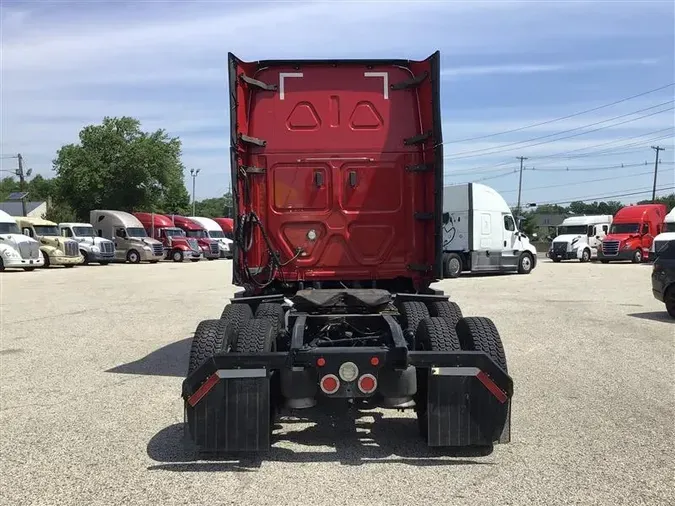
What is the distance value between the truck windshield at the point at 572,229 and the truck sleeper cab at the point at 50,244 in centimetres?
2994

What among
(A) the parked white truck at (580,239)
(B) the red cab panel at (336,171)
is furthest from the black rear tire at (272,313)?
(A) the parked white truck at (580,239)

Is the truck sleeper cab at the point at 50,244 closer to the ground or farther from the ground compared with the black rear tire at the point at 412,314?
closer to the ground

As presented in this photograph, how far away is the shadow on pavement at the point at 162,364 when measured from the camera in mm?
7812

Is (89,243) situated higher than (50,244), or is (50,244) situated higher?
(50,244)

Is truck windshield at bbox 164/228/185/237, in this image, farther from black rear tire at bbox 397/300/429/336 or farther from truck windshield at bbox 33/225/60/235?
black rear tire at bbox 397/300/429/336

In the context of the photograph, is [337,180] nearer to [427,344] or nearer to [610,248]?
[427,344]

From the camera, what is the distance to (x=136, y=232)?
41.5 meters

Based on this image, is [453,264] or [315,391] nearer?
[315,391]

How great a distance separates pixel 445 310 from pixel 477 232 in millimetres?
19367

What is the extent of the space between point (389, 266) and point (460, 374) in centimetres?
270

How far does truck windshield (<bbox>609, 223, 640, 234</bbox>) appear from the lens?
37938 millimetres

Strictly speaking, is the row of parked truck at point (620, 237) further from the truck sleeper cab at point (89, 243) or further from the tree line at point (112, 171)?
the truck sleeper cab at point (89, 243)

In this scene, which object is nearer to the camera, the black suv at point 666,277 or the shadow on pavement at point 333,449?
the shadow on pavement at point 333,449

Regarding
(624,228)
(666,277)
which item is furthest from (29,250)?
(624,228)
